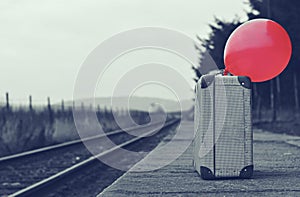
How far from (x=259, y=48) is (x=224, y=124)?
1.02 m

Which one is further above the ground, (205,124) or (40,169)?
(205,124)

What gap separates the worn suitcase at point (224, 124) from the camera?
19.5 feet

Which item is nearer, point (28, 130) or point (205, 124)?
point (205, 124)

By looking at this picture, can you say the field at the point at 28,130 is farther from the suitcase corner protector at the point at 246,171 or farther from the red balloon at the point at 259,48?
the red balloon at the point at 259,48

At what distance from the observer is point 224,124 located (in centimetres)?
599

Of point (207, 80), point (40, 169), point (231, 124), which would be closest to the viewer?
point (207, 80)

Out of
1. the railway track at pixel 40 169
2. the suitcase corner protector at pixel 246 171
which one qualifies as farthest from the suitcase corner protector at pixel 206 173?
the railway track at pixel 40 169

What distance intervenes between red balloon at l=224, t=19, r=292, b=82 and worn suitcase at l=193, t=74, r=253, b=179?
0.31m

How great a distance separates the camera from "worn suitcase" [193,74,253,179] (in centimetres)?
593

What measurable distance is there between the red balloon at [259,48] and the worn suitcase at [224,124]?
311 mm

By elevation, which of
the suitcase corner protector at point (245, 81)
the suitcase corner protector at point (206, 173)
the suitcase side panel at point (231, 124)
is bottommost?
the suitcase corner protector at point (206, 173)

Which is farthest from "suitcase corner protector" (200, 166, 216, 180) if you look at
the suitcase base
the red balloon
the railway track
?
the railway track

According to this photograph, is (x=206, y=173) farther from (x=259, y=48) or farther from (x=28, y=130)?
(x=28, y=130)

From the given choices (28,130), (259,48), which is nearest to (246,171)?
(259,48)
